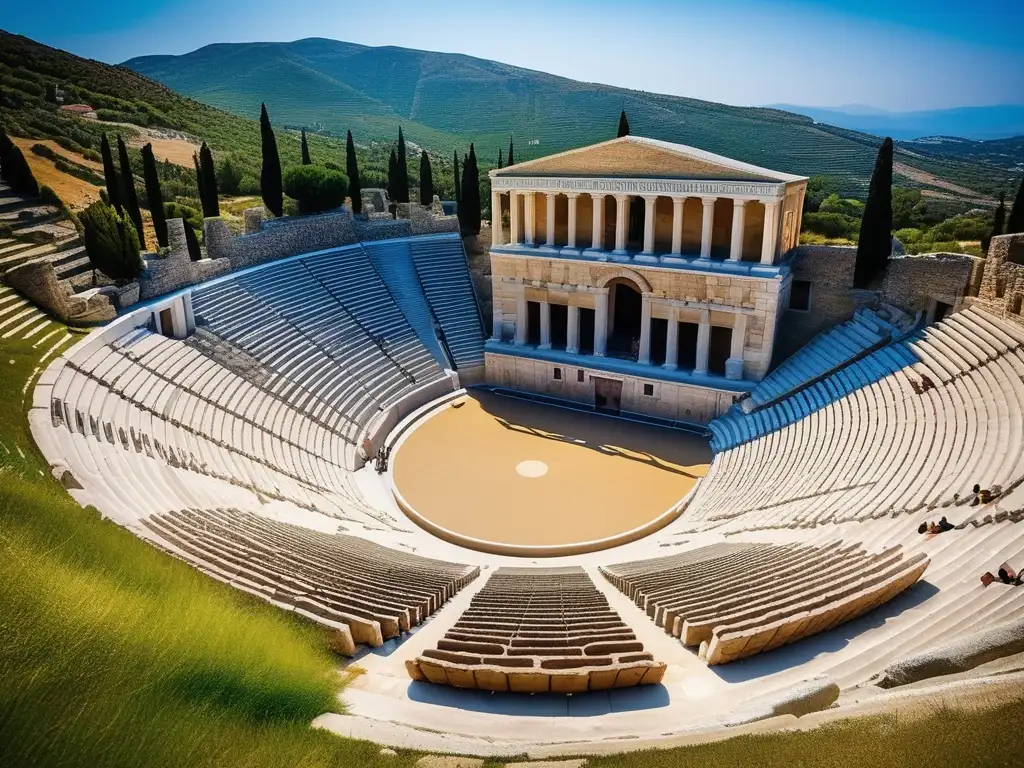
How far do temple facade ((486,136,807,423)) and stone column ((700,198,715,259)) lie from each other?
5 centimetres

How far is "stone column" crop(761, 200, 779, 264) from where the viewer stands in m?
23.6

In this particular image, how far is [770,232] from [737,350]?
4.56m

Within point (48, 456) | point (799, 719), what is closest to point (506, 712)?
point (799, 719)

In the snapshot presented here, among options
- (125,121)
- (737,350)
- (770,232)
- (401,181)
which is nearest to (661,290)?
(737,350)

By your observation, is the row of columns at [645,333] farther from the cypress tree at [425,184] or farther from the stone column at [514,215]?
the cypress tree at [425,184]

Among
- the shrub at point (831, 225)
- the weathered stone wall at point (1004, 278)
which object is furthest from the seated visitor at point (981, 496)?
the shrub at point (831, 225)

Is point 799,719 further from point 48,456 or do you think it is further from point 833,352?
Result: point 833,352

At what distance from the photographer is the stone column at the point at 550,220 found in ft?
90.9

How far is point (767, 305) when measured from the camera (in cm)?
2431

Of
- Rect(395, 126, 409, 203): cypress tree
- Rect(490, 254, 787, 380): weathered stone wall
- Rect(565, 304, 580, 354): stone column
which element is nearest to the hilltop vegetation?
Rect(395, 126, 409, 203): cypress tree

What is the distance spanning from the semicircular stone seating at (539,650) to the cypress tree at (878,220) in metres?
19.2

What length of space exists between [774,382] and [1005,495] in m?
12.1

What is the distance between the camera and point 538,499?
66.7 feet

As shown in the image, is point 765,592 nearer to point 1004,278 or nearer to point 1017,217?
point 1004,278
